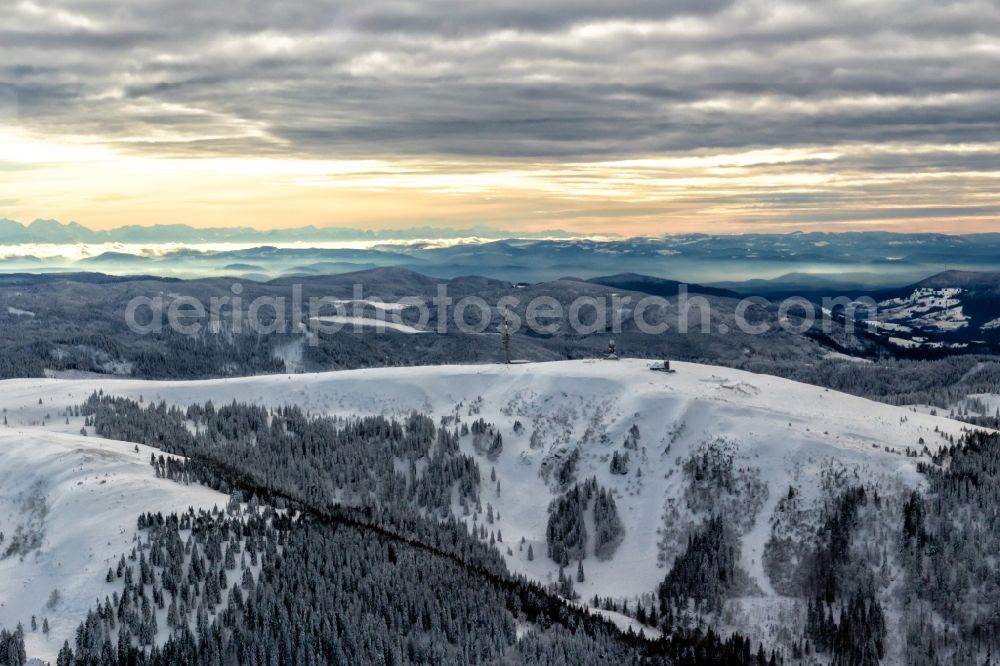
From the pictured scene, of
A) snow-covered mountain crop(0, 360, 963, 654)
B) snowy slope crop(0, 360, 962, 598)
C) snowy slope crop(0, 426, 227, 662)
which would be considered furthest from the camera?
snowy slope crop(0, 360, 962, 598)

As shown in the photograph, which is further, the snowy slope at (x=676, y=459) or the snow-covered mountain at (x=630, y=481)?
the snowy slope at (x=676, y=459)

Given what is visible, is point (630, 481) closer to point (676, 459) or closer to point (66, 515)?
point (676, 459)

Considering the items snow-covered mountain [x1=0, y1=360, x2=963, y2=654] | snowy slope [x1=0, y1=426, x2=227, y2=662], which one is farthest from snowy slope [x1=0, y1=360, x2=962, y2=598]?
snowy slope [x1=0, y1=426, x2=227, y2=662]

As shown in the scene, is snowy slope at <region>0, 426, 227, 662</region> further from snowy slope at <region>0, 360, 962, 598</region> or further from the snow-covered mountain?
snowy slope at <region>0, 360, 962, 598</region>

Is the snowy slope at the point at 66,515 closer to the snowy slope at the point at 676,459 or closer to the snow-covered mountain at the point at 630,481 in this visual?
the snow-covered mountain at the point at 630,481

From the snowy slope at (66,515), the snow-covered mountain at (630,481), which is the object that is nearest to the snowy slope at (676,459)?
the snow-covered mountain at (630,481)

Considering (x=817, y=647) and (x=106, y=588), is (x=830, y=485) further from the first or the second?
(x=106, y=588)

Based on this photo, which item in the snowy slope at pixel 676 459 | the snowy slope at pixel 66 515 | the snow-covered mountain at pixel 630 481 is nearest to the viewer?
the snowy slope at pixel 66 515

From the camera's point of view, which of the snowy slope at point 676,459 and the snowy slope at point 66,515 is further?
the snowy slope at point 676,459

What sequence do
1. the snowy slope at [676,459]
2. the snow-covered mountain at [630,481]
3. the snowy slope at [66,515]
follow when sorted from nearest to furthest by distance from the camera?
1. the snowy slope at [66,515]
2. the snow-covered mountain at [630,481]
3. the snowy slope at [676,459]
